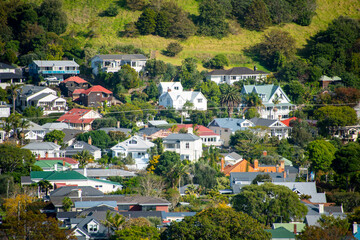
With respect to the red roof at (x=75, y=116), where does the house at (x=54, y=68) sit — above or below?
above

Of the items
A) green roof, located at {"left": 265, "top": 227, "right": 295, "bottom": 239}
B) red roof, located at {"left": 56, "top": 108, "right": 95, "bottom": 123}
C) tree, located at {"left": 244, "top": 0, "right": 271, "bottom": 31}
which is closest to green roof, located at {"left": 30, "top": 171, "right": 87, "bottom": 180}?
red roof, located at {"left": 56, "top": 108, "right": 95, "bottom": 123}

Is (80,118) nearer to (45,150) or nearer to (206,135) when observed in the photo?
Answer: (45,150)

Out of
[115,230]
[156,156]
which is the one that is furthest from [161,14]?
[115,230]

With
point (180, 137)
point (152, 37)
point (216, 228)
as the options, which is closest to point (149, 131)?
point (180, 137)

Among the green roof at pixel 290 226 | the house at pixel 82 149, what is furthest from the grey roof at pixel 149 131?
the green roof at pixel 290 226

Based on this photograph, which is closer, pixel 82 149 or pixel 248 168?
pixel 248 168

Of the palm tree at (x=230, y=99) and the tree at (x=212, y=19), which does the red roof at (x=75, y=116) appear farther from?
the tree at (x=212, y=19)
